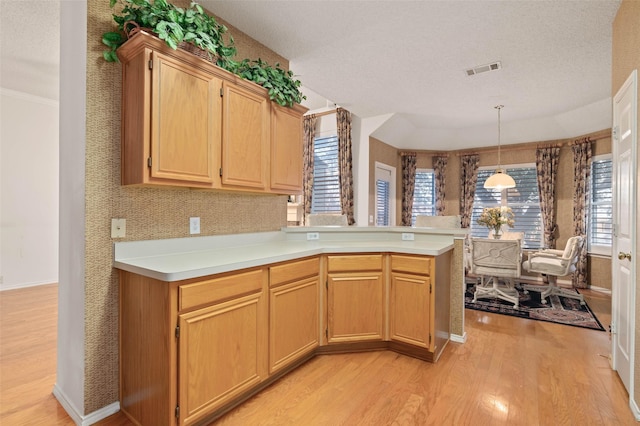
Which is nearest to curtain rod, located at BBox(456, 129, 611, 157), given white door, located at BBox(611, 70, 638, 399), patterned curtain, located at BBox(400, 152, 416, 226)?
patterned curtain, located at BBox(400, 152, 416, 226)

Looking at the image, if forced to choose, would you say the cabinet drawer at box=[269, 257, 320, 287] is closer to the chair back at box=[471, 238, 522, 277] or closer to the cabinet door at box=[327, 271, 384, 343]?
the cabinet door at box=[327, 271, 384, 343]

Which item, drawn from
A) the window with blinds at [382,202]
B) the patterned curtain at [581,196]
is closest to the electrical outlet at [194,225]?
the window with blinds at [382,202]

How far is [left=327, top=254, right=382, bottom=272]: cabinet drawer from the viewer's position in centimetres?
276

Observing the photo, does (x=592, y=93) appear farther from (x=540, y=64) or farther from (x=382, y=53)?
(x=382, y=53)

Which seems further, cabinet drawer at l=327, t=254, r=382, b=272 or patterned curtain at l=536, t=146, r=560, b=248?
patterned curtain at l=536, t=146, r=560, b=248

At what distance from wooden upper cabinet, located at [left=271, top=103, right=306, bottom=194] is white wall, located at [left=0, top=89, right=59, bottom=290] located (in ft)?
15.9

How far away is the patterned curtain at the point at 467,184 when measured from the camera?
674 centimetres

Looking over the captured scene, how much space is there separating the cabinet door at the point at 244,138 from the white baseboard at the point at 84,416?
1609mm

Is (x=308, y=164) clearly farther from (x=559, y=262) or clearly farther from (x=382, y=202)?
(x=559, y=262)

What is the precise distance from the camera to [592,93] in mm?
4504

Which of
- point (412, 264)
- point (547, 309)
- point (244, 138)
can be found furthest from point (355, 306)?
point (547, 309)

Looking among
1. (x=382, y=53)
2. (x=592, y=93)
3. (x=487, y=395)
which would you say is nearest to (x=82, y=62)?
(x=382, y=53)

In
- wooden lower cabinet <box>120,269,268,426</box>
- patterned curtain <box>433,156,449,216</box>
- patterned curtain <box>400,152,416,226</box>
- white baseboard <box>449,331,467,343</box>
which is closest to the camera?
wooden lower cabinet <box>120,269,268,426</box>

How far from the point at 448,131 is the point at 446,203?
1560 mm
